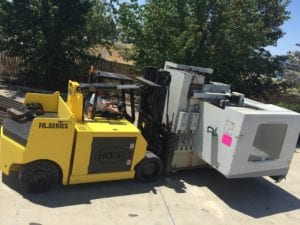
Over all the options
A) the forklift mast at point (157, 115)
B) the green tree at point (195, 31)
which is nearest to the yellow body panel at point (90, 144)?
the forklift mast at point (157, 115)

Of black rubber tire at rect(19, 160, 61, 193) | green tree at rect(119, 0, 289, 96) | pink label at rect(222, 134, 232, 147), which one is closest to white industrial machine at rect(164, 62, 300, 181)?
pink label at rect(222, 134, 232, 147)

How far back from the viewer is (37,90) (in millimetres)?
16859

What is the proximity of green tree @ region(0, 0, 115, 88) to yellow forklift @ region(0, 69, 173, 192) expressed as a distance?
27.5ft

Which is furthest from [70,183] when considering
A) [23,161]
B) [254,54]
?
[254,54]

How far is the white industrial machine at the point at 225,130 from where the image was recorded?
7.52 metres

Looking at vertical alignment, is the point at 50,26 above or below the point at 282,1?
below

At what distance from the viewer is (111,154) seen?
7324 mm

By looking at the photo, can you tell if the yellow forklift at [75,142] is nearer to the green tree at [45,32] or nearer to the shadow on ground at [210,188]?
the shadow on ground at [210,188]

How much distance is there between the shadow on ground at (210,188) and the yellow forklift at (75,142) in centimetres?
21

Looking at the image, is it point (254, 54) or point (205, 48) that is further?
point (254, 54)

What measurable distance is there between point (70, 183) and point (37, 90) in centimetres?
1046

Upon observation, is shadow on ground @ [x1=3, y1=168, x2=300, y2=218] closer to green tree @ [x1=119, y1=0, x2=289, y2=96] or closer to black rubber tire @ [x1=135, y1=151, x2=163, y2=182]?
black rubber tire @ [x1=135, y1=151, x2=163, y2=182]

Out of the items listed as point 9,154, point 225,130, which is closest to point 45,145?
point 9,154

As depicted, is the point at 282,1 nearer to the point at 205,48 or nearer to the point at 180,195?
the point at 205,48
